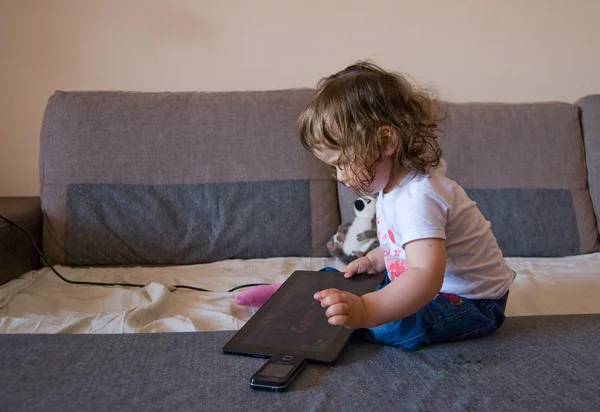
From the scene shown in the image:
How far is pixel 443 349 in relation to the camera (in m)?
1.00

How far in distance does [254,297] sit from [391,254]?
32 centimetres

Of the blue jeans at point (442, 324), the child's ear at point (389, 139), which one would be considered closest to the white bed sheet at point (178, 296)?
the blue jeans at point (442, 324)

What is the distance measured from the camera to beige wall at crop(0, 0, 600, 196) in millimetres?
1890

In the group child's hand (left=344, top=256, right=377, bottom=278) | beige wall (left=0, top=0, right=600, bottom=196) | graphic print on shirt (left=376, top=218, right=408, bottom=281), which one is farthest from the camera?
beige wall (left=0, top=0, right=600, bottom=196)

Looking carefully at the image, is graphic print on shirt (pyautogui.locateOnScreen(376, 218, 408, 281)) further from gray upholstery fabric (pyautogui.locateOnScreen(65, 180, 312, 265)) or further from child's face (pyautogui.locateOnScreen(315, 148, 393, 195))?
gray upholstery fabric (pyautogui.locateOnScreen(65, 180, 312, 265))

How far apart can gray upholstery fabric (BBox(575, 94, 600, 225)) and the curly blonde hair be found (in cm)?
96

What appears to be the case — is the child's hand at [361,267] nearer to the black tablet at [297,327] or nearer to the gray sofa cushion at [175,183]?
the black tablet at [297,327]

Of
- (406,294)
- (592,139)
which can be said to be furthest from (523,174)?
(406,294)

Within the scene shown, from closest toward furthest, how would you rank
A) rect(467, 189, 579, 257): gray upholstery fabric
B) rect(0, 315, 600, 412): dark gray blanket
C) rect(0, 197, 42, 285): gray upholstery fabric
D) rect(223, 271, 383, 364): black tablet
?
rect(0, 315, 600, 412): dark gray blanket < rect(223, 271, 383, 364): black tablet < rect(0, 197, 42, 285): gray upholstery fabric < rect(467, 189, 579, 257): gray upholstery fabric

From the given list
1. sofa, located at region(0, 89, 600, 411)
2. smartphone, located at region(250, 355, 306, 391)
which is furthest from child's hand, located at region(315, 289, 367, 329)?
sofa, located at region(0, 89, 600, 411)

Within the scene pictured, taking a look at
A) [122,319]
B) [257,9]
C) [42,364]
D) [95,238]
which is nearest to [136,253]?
[95,238]

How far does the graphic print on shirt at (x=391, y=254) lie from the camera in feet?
3.60

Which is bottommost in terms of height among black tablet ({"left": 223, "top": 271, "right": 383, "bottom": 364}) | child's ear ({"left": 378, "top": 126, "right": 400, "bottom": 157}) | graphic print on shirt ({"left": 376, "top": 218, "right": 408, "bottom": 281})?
black tablet ({"left": 223, "top": 271, "right": 383, "bottom": 364})

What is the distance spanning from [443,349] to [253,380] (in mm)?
349
